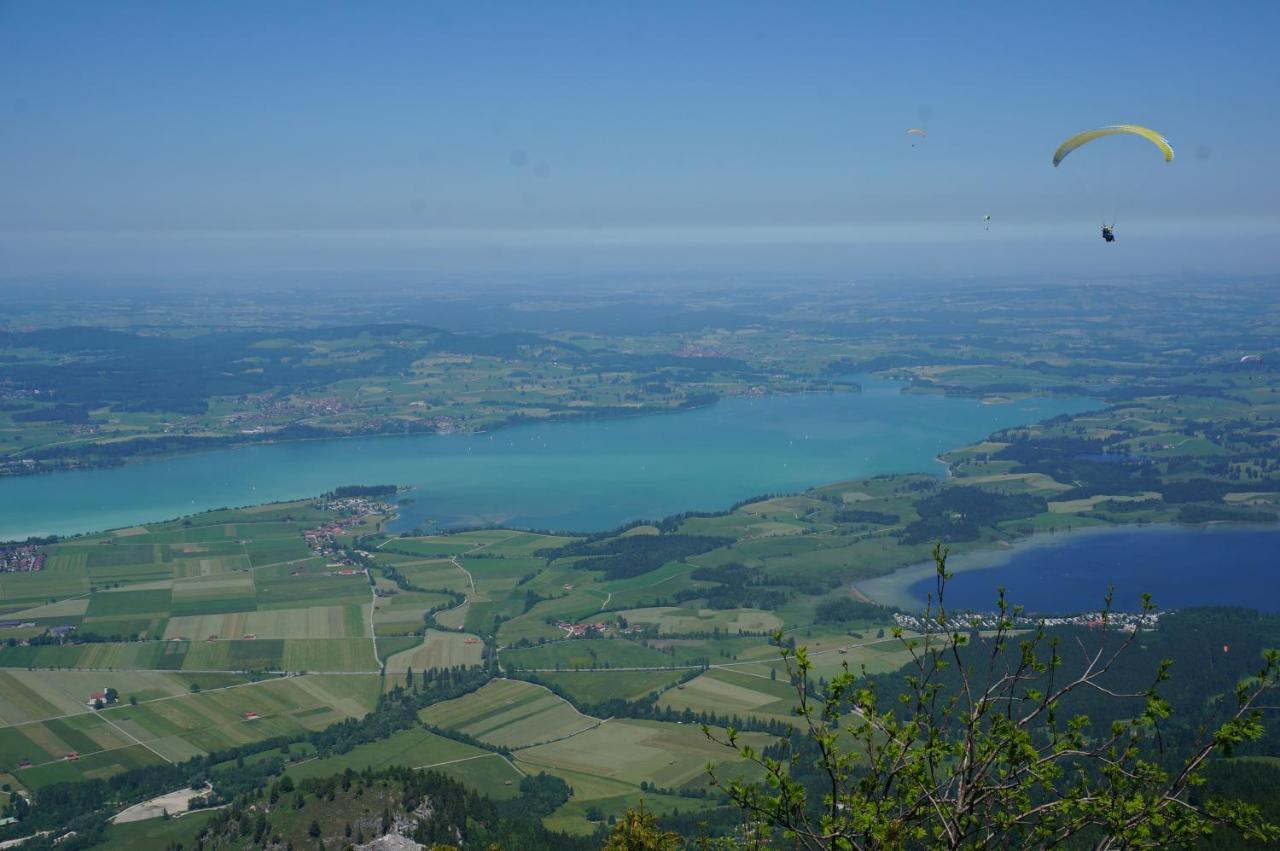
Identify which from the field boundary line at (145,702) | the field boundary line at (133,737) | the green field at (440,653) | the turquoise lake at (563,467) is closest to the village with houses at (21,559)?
the turquoise lake at (563,467)

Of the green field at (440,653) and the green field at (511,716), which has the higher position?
the green field at (440,653)

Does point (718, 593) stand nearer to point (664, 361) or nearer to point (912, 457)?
point (912, 457)

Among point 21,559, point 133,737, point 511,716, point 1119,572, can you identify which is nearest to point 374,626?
point 511,716

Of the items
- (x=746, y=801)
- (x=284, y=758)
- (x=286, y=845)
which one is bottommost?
(x=284, y=758)

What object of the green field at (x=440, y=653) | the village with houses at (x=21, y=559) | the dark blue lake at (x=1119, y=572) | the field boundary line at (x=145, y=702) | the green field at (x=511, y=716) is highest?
the dark blue lake at (x=1119, y=572)

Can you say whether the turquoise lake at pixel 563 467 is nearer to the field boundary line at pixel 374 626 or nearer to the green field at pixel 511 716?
the field boundary line at pixel 374 626

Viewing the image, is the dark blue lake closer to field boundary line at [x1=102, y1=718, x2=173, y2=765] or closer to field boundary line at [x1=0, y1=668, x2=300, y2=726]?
field boundary line at [x1=0, y1=668, x2=300, y2=726]

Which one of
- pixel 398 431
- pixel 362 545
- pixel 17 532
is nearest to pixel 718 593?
pixel 362 545
